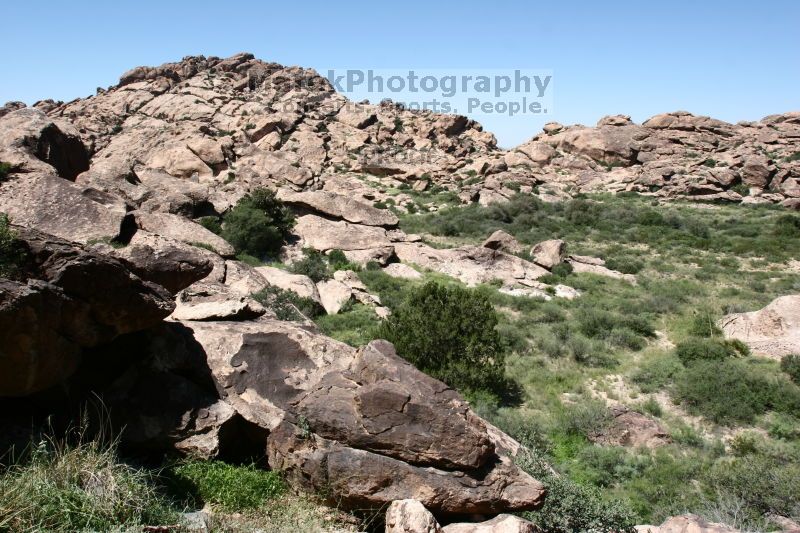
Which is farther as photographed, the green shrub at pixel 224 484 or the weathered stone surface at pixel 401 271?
the weathered stone surface at pixel 401 271

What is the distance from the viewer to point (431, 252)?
930 inches

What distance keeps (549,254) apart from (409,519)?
19332 mm

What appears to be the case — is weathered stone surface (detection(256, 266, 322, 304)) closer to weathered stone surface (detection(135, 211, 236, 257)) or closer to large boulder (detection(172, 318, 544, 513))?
weathered stone surface (detection(135, 211, 236, 257))

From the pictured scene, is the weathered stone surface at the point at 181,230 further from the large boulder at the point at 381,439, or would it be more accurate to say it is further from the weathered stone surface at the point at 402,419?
the weathered stone surface at the point at 402,419

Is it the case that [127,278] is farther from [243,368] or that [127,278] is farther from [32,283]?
[243,368]

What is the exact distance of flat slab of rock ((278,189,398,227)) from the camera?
25.7 metres

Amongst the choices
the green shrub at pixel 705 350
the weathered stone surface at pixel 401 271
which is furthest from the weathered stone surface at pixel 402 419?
the weathered stone surface at pixel 401 271

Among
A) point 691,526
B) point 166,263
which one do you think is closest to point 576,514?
point 691,526

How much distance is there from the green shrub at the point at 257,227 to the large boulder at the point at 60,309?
15.7 m

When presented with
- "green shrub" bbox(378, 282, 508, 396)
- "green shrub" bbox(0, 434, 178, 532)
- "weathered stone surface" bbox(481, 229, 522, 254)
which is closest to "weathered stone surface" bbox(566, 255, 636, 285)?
"weathered stone surface" bbox(481, 229, 522, 254)

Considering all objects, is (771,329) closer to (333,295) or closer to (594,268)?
(594,268)

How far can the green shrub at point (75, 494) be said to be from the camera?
4062mm

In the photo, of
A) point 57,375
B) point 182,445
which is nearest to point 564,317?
point 182,445

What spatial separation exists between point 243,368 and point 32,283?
284 centimetres
